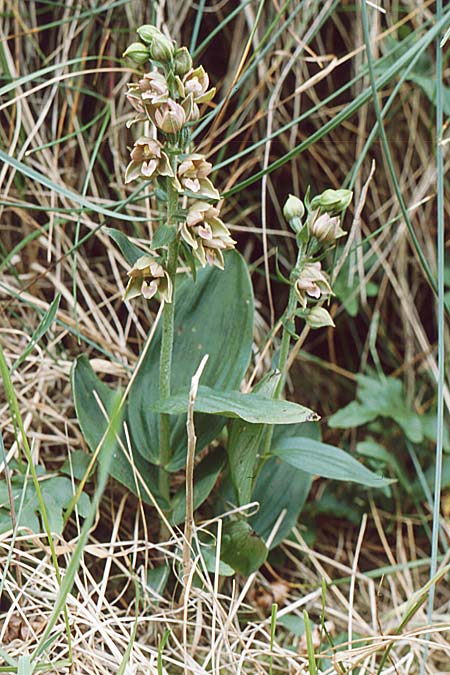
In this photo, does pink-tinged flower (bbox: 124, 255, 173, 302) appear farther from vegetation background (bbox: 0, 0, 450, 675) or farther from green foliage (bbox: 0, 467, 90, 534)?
green foliage (bbox: 0, 467, 90, 534)

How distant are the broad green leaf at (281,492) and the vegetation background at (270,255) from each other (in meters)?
0.10

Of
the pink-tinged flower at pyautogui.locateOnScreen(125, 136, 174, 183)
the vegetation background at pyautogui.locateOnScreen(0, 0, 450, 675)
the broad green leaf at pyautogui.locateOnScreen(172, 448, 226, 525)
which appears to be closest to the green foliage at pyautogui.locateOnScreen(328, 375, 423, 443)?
the vegetation background at pyautogui.locateOnScreen(0, 0, 450, 675)

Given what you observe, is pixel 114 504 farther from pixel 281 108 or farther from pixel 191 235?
pixel 281 108

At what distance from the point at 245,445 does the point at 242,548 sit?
0.16 m

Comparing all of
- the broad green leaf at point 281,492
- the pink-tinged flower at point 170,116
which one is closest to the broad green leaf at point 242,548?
the broad green leaf at point 281,492

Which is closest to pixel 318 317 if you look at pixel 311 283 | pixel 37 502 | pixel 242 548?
pixel 311 283

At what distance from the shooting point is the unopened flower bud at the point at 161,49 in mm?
976

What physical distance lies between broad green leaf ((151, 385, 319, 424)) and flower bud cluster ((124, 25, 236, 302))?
0.15 metres

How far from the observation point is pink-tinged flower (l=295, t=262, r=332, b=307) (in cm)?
106

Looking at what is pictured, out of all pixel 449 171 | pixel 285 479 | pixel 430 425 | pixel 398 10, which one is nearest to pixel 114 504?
pixel 285 479

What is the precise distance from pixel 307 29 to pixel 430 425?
85 centimetres

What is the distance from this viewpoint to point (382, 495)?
1.53 metres

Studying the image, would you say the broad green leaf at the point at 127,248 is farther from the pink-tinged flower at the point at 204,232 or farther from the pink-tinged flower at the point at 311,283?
the pink-tinged flower at the point at 311,283

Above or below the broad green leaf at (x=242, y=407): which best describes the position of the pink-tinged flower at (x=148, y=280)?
above
